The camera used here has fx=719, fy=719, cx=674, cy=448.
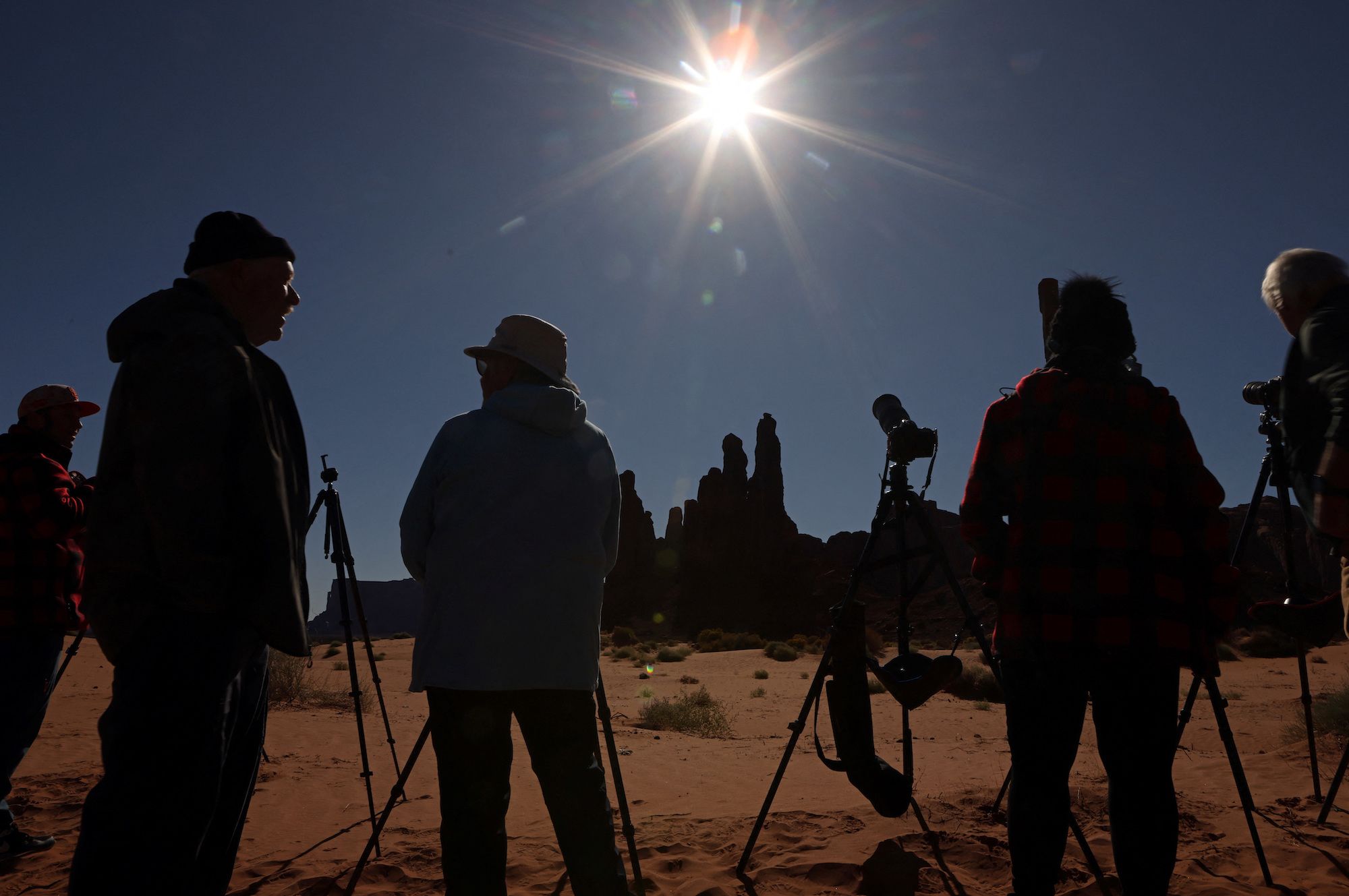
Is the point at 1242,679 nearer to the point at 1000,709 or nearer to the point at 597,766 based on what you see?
the point at 1000,709

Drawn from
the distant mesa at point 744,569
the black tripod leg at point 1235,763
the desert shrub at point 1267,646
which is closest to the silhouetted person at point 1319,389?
the black tripod leg at point 1235,763

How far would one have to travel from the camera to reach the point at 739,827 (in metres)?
4.63

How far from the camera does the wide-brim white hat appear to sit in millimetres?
2781

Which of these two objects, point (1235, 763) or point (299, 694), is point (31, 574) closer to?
point (1235, 763)

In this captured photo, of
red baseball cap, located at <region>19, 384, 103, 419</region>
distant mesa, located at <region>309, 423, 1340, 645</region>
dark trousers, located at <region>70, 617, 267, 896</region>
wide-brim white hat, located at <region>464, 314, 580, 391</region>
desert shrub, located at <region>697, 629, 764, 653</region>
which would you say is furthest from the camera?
distant mesa, located at <region>309, 423, 1340, 645</region>

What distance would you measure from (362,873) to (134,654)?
9.21 feet

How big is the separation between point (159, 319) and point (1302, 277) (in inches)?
136

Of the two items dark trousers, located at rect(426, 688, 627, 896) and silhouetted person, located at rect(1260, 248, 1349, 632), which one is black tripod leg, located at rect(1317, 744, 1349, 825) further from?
dark trousers, located at rect(426, 688, 627, 896)

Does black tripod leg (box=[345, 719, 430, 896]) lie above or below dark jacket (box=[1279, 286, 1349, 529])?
below

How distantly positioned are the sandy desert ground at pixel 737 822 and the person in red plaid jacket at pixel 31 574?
894mm

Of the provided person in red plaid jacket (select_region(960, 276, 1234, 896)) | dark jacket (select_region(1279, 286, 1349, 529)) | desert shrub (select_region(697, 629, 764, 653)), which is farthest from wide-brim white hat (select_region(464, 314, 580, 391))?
desert shrub (select_region(697, 629, 764, 653))

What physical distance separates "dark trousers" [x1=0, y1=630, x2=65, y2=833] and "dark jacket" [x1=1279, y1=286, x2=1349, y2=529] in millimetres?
5580

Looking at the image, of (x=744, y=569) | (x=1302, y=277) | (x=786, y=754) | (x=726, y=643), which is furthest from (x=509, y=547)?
(x=744, y=569)

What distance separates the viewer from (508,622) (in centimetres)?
232
